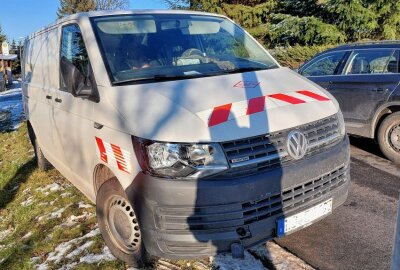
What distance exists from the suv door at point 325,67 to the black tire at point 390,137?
116 centimetres

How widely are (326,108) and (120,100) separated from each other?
5.50ft

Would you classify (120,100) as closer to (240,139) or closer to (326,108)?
(240,139)

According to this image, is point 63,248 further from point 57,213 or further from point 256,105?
point 256,105

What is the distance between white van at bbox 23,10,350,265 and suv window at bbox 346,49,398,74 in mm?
2560

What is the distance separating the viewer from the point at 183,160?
264 centimetres

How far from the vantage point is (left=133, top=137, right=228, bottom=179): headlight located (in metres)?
2.61

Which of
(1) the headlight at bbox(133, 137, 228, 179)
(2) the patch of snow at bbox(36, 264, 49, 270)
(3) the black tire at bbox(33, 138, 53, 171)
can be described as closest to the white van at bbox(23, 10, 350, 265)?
(1) the headlight at bbox(133, 137, 228, 179)

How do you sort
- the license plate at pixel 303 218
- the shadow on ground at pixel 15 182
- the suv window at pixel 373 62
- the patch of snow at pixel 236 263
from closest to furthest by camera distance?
the license plate at pixel 303 218 → the patch of snow at pixel 236 263 → the suv window at pixel 373 62 → the shadow on ground at pixel 15 182

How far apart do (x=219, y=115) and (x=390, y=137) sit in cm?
402

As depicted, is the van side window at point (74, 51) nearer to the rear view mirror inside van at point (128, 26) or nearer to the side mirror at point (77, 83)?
the side mirror at point (77, 83)

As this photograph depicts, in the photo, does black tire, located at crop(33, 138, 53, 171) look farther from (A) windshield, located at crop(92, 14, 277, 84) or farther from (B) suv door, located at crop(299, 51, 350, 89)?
(B) suv door, located at crop(299, 51, 350, 89)

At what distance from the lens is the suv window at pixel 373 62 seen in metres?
5.72

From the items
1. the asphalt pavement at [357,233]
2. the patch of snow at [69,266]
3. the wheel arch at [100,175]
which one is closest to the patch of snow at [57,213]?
the patch of snow at [69,266]

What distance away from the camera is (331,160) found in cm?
304
